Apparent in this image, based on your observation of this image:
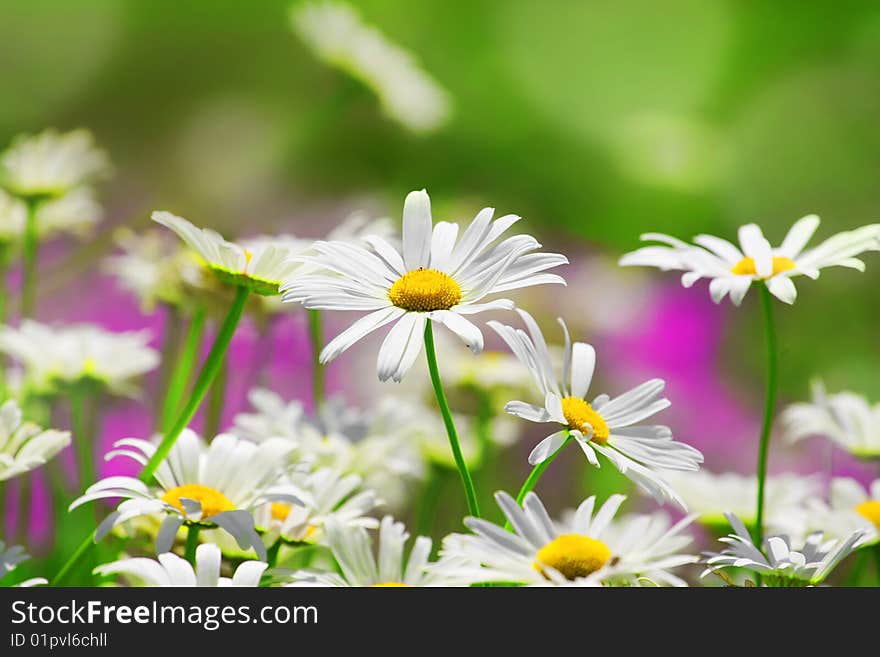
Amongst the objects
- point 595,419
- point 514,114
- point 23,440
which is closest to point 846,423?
point 595,419

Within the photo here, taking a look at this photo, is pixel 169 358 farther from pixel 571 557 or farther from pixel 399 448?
pixel 571 557

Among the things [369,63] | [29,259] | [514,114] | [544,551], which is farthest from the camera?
[514,114]

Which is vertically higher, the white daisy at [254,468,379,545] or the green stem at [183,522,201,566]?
the white daisy at [254,468,379,545]

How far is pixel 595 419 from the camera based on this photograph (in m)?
0.24

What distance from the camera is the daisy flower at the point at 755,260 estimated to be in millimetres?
266

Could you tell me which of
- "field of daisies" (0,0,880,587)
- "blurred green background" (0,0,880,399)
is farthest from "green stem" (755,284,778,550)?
"blurred green background" (0,0,880,399)

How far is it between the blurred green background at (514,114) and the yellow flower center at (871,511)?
2.08 feet

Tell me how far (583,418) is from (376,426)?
0.17 meters

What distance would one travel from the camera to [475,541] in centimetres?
20

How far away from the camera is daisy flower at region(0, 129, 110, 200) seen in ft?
1.61

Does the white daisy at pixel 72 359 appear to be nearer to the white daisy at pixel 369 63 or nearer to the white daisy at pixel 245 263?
the white daisy at pixel 245 263

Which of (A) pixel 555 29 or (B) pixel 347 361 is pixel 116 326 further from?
(A) pixel 555 29

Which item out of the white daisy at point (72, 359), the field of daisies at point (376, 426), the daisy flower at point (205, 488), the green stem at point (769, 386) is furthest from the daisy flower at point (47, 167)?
the green stem at point (769, 386)

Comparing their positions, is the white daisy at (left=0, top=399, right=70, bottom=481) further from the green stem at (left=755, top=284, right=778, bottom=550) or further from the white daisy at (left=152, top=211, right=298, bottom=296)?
the green stem at (left=755, top=284, right=778, bottom=550)
